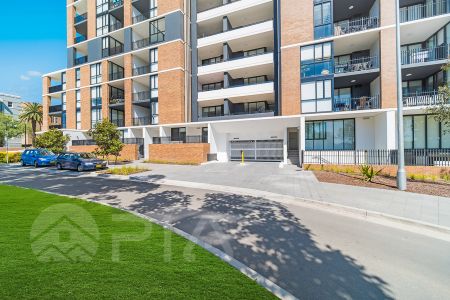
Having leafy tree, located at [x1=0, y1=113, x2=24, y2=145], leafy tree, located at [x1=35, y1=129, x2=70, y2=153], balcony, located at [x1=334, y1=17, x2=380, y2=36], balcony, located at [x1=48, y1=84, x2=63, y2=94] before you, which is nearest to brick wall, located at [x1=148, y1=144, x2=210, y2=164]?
leafy tree, located at [x1=35, y1=129, x2=70, y2=153]

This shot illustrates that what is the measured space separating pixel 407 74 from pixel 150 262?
935 inches

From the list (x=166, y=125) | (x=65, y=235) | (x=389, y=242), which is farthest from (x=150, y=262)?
(x=166, y=125)

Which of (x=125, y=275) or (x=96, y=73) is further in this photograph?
(x=96, y=73)

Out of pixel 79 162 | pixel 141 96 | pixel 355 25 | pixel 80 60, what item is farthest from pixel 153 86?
pixel 355 25

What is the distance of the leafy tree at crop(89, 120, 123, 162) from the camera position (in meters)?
18.3

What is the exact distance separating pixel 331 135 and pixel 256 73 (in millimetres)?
11117

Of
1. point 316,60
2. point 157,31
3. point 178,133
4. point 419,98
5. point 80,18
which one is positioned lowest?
point 178,133

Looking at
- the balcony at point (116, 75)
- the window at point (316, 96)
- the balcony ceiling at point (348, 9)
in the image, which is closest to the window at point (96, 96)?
the balcony at point (116, 75)

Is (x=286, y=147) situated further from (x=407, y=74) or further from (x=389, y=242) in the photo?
(x=389, y=242)

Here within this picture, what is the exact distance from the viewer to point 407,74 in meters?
18.0

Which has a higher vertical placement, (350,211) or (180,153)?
(180,153)

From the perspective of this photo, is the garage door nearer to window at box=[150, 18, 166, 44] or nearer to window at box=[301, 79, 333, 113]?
window at box=[301, 79, 333, 113]

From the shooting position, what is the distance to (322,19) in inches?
773

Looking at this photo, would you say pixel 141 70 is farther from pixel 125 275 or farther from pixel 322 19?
pixel 125 275
